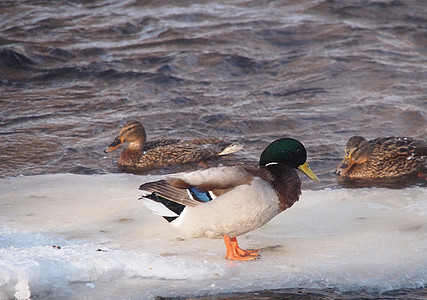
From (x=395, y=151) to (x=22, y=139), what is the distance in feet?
15.0

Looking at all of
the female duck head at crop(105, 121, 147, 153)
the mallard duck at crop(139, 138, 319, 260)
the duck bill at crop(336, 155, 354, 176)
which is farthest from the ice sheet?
the female duck head at crop(105, 121, 147, 153)

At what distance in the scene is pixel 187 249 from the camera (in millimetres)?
5445

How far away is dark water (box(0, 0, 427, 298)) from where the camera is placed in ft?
31.1

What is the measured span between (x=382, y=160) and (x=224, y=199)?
359 cm

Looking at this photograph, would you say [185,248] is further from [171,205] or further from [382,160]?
[382,160]

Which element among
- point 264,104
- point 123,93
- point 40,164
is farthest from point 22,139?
point 264,104

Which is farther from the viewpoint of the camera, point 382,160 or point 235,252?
point 382,160

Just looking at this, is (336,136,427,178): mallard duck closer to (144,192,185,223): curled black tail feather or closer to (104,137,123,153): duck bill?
(104,137,123,153): duck bill

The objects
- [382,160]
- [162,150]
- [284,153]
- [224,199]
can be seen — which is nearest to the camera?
[224,199]

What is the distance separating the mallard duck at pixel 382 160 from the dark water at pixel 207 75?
0.29 meters

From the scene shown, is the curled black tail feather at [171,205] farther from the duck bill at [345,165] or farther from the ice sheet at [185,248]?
the duck bill at [345,165]

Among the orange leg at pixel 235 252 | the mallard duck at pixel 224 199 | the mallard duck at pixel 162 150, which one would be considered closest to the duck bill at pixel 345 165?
the mallard duck at pixel 162 150

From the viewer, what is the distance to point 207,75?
12.2 meters

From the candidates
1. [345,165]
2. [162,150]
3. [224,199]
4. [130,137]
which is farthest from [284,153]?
[130,137]
